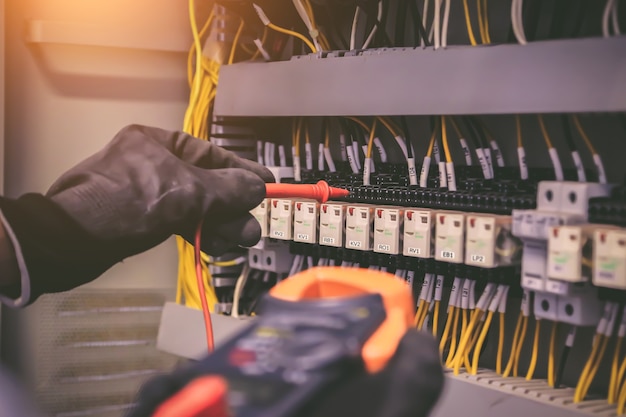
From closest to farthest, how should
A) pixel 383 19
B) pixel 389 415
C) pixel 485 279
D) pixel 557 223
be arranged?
pixel 389 415, pixel 557 223, pixel 485 279, pixel 383 19

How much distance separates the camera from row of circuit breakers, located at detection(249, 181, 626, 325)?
147 centimetres

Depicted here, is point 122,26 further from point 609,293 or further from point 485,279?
point 609,293

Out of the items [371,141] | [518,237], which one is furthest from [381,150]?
[518,237]

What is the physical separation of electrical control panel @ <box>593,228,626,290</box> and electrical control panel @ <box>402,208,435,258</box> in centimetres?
39

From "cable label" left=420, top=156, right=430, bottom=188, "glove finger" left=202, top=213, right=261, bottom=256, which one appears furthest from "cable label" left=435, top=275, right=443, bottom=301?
"glove finger" left=202, top=213, right=261, bottom=256

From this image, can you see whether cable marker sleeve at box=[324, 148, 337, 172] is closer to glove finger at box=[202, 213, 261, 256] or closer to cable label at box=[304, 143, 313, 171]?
cable label at box=[304, 143, 313, 171]

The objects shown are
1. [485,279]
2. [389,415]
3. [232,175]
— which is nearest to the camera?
[389,415]

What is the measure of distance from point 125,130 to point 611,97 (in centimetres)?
87

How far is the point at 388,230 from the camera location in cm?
180

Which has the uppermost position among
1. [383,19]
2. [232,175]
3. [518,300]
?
[383,19]

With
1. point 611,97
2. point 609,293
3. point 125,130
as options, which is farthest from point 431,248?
point 125,130

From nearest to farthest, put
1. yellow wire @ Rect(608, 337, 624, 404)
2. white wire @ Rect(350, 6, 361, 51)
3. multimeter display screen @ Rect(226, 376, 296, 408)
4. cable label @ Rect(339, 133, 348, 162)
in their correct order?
multimeter display screen @ Rect(226, 376, 296, 408)
yellow wire @ Rect(608, 337, 624, 404)
white wire @ Rect(350, 6, 361, 51)
cable label @ Rect(339, 133, 348, 162)

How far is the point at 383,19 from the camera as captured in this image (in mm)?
1967

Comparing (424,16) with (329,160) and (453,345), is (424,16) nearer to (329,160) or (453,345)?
(329,160)
